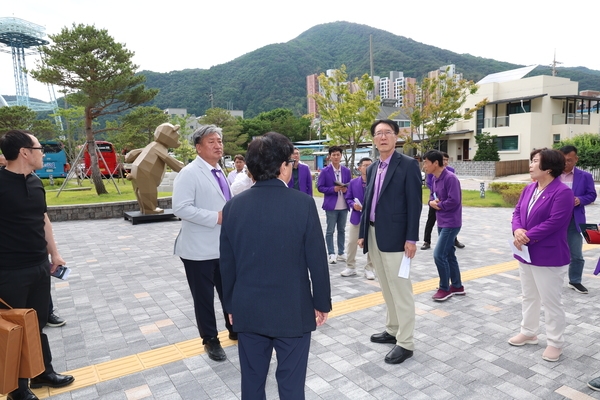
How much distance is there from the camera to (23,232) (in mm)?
2686

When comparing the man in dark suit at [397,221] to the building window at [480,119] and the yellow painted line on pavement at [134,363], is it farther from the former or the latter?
the building window at [480,119]

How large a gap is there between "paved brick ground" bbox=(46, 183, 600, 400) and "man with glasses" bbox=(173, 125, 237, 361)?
34 centimetres

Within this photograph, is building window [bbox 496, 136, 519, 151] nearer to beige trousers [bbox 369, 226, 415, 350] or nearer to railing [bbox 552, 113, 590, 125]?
railing [bbox 552, 113, 590, 125]

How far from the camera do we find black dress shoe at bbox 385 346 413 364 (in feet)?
10.4

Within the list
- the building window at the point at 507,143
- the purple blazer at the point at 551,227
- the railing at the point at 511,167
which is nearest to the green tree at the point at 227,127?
the building window at the point at 507,143

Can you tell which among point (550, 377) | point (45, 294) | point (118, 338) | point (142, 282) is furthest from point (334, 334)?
point (142, 282)

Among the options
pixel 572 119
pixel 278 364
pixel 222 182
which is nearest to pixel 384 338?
pixel 278 364

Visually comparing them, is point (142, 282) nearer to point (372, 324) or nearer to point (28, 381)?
point (28, 381)

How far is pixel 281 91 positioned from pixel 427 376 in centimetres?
8867

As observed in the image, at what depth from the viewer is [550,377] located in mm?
2920

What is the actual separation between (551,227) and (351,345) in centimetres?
189

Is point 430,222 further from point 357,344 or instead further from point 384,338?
point 357,344

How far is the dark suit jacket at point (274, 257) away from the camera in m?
1.85

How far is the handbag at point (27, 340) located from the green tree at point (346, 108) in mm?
19114
